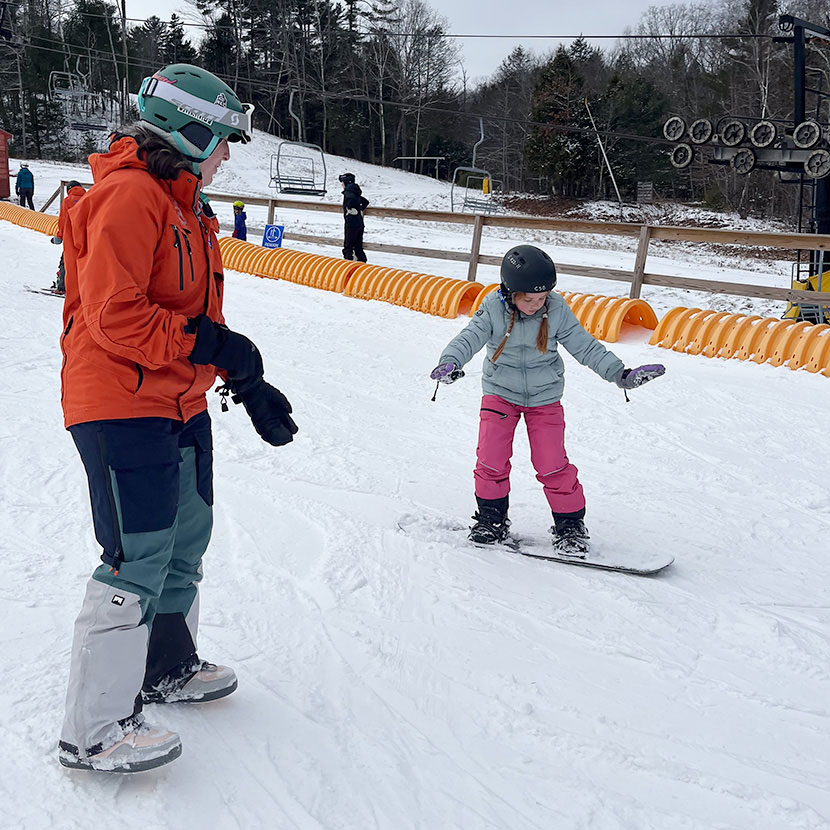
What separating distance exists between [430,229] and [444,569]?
2089 cm

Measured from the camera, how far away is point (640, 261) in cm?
931

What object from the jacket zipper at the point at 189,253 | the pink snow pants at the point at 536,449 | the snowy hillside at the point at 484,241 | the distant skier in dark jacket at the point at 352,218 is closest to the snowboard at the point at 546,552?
the pink snow pants at the point at 536,449

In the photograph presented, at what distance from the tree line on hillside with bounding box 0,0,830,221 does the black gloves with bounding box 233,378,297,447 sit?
3307 cm

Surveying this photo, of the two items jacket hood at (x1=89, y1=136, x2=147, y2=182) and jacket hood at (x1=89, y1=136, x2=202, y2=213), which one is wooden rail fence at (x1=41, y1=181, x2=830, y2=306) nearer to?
jacket hood at (x1=89, y1=136, x2=202, y2=213)

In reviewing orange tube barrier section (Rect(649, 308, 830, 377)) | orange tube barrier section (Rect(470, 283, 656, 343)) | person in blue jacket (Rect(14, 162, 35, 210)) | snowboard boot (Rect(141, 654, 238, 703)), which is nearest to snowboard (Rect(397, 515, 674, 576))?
snowboard boot (Rect(141, 654, 238, 703))

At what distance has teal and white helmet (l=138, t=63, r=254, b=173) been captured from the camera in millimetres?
2076

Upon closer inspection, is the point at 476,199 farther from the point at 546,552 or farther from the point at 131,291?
the point at 131,291

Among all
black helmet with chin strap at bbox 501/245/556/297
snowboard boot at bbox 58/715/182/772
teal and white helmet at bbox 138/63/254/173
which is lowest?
snowboard boot at bbox 58/715/182/772

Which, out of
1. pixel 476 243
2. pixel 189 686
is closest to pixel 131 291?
pixel 189 686

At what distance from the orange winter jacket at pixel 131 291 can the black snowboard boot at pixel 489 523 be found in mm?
2077

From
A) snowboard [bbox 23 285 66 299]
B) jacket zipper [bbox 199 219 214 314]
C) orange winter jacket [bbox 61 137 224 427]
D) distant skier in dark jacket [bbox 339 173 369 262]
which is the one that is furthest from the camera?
distant skier in dark jacket [bbox 339 173 369 262]

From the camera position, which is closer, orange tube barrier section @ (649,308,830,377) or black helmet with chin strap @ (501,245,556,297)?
black helmet with chin strap @ (501,245,556,297)

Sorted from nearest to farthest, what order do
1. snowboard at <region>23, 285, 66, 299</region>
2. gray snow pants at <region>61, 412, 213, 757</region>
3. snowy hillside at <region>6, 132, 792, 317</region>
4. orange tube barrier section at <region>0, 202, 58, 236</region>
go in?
gray snow pants at <region>61, 412, 213, 757</region> → snowboard at <region>23, 285, 66, 299</region> → snowy hillside at <region>6, 132, 792, 317</region> → orange tube barrier section at <region>0, 202, 58, 236</region>

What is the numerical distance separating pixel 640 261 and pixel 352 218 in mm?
5635
